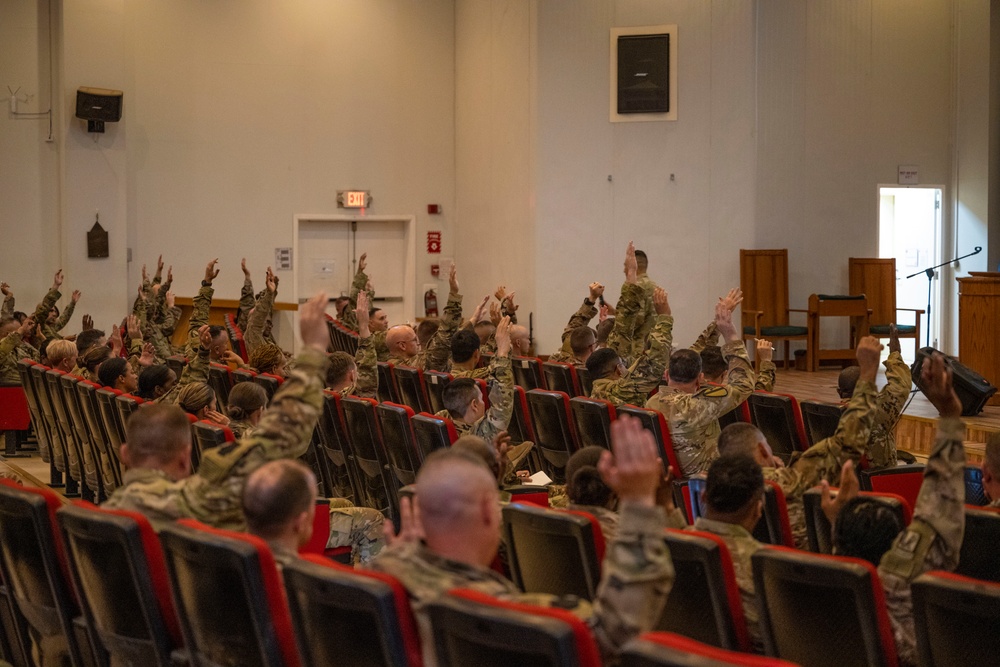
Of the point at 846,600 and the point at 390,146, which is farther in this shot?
the point at 390,146

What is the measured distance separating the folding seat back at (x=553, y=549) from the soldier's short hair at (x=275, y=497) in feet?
2.39

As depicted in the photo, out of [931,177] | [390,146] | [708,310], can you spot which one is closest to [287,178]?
[390,146]

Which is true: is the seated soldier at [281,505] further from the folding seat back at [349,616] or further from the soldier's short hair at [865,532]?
the soldier's short hair at [865,532]

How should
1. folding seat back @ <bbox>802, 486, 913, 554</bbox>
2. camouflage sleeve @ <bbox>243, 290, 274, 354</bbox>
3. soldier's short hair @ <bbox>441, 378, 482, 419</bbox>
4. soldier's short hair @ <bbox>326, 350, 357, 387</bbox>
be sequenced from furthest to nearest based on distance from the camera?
camouflage sleeve @ <bbox>243, 290, 274, 354</bbox>
soldier's short hair @ <bbox>326, 350, 357, 387</bbox>
soldier's short hair @ <bbox>441, 378, 482, 419</bbox>
folding seat back @ <bbox>802, 486, 913, 554</bbox>

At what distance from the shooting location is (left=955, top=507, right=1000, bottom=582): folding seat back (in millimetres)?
3295

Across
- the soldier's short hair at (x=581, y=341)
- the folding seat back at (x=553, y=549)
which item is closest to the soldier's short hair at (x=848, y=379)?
the soldier's short hair at (x=581, y=341)

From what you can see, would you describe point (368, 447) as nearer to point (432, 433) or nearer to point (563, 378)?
point (432, 433)

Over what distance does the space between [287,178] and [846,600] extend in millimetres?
13871

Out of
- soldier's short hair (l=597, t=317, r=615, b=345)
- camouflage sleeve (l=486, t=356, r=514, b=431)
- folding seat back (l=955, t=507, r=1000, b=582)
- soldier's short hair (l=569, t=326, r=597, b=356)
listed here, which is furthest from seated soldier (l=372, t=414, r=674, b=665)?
soldier's short hair (l=597, t=317, r=615, b=345)

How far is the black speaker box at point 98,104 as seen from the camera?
46.4ft

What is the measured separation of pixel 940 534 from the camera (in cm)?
294

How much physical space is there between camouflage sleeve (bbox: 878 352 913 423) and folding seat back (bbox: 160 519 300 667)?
3132mm

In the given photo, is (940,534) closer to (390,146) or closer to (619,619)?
(619,619)

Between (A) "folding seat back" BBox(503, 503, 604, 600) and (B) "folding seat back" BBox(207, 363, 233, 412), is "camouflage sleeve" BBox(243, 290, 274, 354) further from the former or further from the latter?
(A) "folding seat back" BBox(503, 503, 604, 600)
